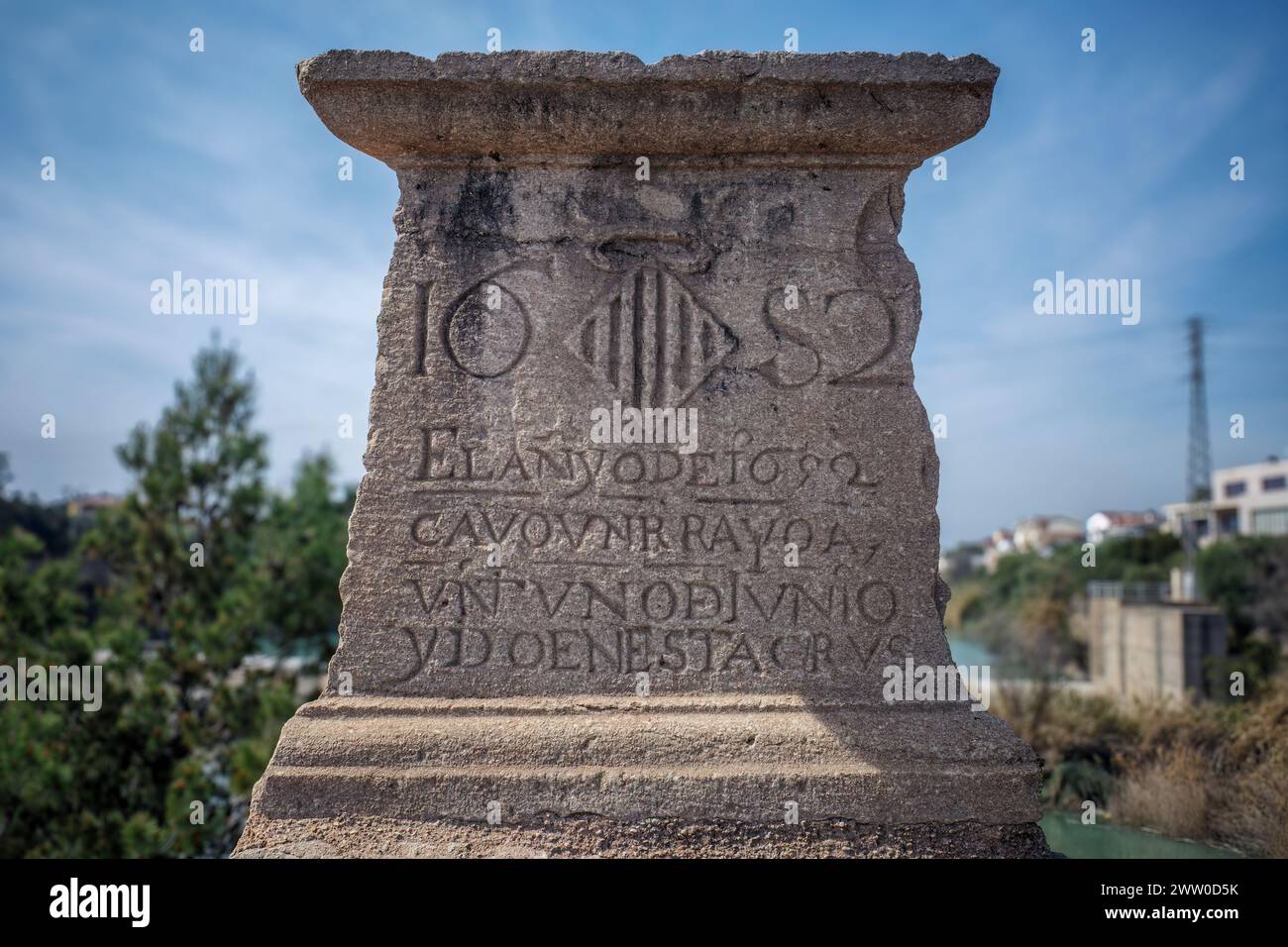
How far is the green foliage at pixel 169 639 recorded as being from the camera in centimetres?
660

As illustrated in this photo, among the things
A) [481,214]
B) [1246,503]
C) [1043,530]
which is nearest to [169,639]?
[481,214]

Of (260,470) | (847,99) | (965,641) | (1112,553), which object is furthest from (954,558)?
(847,99)

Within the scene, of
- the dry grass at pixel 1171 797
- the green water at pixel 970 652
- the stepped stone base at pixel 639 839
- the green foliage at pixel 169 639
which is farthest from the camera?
the green water at pixel 970 652

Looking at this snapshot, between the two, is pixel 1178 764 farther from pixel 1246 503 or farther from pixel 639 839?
pixel 1246 503

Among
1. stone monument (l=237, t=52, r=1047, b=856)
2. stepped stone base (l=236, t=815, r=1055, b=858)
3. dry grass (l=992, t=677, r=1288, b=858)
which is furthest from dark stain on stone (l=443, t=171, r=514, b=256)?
dry grass (l=992, t=677, r=1288, b=858)

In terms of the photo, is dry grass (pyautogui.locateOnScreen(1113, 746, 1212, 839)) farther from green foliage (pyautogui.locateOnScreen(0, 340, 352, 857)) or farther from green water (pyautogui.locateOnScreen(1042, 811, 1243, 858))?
green foliage (pyautogui.locateOnScreen(0, 340, 352, 857))

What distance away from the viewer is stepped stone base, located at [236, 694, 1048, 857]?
7.70 ft

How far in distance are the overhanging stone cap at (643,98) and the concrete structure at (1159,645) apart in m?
11.2

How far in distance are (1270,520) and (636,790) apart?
45.2m

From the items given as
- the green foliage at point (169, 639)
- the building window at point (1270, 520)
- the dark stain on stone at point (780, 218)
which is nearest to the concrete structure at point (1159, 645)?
the green foliage at point (169, 639)

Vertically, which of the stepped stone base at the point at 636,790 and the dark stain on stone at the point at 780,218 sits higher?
the dark stain on stone at the point at 780,218

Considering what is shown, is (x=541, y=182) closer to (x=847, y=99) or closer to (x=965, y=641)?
(x=847, y=99)

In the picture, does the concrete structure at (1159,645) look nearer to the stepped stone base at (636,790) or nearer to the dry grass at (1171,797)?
the dry grass at (1171,797)

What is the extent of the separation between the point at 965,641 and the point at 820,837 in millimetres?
25030
